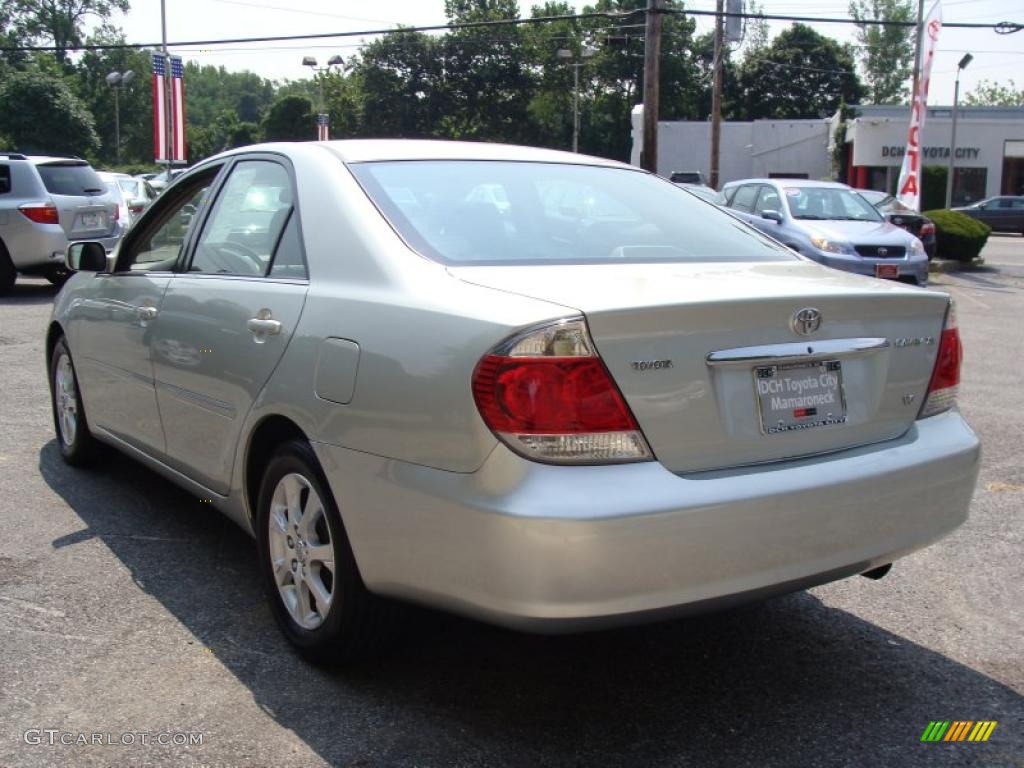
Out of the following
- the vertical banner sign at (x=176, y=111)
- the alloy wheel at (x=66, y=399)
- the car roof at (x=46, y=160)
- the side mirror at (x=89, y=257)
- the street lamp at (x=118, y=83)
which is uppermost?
the street lamp at (x=118, y=83)

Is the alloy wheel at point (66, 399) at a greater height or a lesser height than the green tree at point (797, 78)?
lesser

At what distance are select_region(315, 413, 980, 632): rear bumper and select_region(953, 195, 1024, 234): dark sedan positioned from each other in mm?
36768

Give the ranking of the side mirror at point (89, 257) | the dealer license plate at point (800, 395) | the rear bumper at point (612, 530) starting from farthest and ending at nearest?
the side mirror at point (89, 257) < the dealer license plate at point (800, 395) < the rear bumper at point (612, 530)

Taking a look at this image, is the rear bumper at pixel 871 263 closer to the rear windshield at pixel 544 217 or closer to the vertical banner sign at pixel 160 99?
the rear windshield at pixel 544 217

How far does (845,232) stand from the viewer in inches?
553

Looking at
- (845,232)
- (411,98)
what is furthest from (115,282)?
(411,98)

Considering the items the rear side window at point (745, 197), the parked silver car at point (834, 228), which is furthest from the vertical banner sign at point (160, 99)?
the parked silver car at point (834, 228)

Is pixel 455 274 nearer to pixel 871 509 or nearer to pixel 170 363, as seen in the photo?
pixel 871 509

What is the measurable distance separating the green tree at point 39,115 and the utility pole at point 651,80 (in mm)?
40790

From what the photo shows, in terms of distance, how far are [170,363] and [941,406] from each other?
269 centimetres

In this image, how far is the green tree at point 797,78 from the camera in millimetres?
83375

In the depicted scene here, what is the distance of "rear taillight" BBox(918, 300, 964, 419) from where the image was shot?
10.5 ft

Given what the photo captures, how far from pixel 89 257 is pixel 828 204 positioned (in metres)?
12.3

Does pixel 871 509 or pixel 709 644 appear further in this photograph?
pixel 709 644
